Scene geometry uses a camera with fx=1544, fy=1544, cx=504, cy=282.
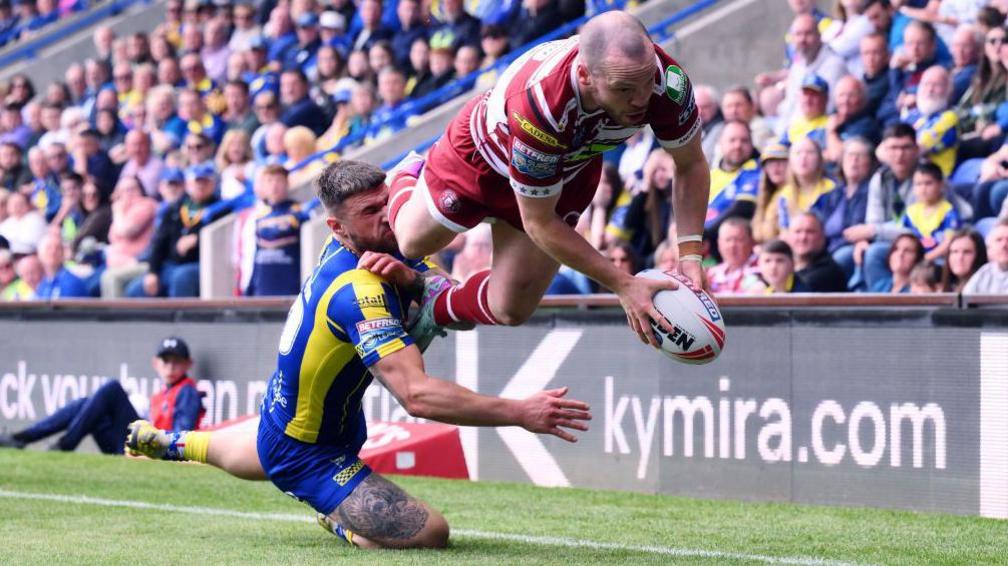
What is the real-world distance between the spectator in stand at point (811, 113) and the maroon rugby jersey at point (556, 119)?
205 inches

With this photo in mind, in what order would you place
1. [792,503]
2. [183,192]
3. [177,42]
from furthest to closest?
[177,42] < [183,192] < [792,503]

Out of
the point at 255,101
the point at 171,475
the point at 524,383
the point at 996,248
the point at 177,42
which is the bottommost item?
the point at 171,475

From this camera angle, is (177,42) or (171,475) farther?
(177,42)

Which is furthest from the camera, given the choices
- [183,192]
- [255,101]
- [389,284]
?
[255,101]

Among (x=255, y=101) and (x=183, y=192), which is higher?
(x=255, y=101)

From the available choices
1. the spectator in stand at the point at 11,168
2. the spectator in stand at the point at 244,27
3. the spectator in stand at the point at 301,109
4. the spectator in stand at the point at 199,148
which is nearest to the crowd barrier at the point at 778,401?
the spectator in stand at the point at 301,109

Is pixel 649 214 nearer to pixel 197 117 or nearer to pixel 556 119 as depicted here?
pixel 556 119

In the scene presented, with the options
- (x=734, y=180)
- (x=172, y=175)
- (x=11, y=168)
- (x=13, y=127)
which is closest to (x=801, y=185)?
(x=734, y=180)

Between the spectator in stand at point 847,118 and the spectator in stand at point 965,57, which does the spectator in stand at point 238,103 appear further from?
the spectator in stand at point 965,57

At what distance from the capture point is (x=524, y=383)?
1013cm

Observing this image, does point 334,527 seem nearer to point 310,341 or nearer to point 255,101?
point 310,341

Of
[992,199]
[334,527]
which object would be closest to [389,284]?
[334,527]

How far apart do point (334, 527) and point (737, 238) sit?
14.7ft

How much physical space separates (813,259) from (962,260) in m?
1.03
